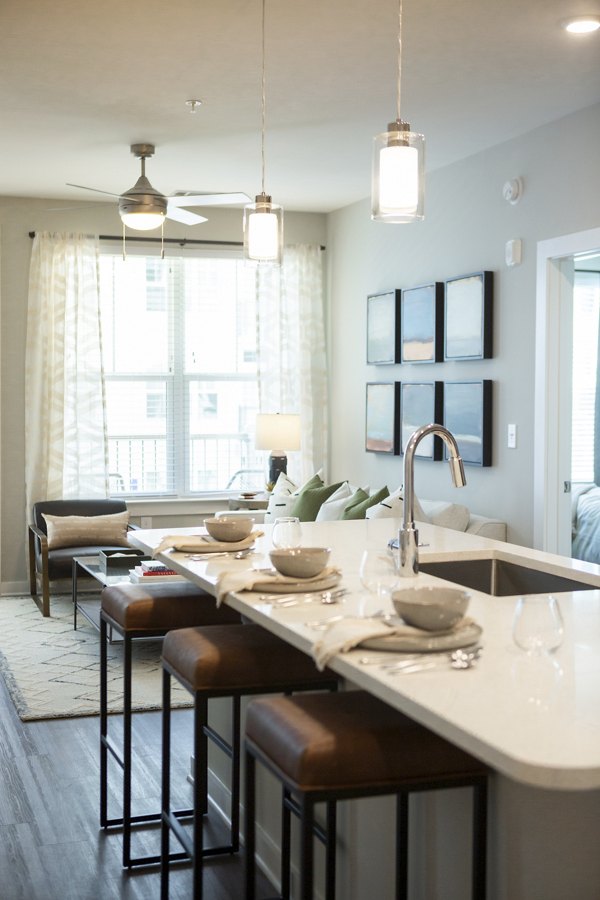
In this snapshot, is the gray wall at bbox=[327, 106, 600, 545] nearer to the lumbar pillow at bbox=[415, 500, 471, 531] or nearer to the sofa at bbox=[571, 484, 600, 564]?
the lumbar pillow at bbox=[415, 500, 471, 531]

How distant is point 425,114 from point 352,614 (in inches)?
137

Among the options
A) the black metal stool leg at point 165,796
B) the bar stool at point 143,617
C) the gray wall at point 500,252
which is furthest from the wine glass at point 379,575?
the gray wall at point 500,252

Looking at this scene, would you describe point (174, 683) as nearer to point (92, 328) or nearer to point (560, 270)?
point (560, 270)

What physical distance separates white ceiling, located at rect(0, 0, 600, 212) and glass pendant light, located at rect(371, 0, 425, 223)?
1209mm

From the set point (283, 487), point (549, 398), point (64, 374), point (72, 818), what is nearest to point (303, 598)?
point (72, 818)

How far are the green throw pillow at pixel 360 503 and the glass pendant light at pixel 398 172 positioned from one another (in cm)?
319

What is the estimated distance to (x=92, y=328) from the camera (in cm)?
749

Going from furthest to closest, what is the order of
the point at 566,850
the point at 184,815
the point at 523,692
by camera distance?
the point at 184,815
the point at 566,850
the point at 523,692

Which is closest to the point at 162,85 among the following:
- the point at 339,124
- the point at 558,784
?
the point at 339,124

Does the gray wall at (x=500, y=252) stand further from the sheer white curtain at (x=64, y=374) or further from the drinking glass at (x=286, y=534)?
the drinking glass at (x=286, y=534)

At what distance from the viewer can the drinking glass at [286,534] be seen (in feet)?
8.80

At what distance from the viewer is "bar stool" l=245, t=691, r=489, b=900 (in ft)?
5.86

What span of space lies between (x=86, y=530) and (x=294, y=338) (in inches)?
87.9

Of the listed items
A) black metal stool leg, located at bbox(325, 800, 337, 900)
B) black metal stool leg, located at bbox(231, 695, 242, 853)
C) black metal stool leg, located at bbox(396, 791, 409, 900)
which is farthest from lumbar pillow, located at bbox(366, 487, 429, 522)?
black metal stool leg, located at bbox(396, 791, 409, 900)
